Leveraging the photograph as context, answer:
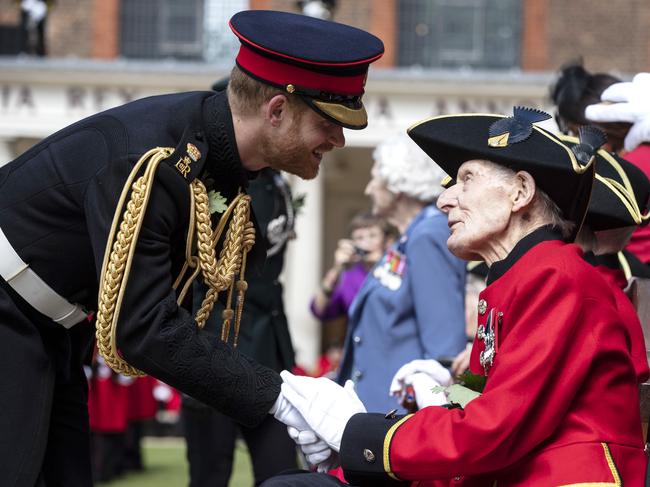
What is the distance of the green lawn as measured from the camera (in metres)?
9.62

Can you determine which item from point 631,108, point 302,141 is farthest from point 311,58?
point 631,108

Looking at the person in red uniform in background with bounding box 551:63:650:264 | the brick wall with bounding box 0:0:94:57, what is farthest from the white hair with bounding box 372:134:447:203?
the brick wall with bounding box 0:0:94:57

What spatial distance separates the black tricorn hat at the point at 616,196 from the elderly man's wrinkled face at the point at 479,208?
46 centimetres

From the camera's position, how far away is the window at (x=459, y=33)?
19016 millimetres

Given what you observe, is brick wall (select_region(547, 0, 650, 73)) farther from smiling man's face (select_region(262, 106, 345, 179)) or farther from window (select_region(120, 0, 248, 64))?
smiling man's face (select_region(262, 106, 345, 179))

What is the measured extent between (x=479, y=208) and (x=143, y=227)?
86 centimetres

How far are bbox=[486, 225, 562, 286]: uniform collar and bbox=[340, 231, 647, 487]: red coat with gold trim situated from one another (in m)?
0.08

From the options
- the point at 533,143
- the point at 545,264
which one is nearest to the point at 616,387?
the point at 545,264

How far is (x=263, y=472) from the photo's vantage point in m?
3.92

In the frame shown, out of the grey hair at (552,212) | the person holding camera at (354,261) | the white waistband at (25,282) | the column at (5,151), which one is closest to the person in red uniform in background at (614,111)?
the grey hair at (552,212)

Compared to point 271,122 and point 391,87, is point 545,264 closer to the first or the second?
point 271,122

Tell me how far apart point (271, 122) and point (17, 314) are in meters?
0.82

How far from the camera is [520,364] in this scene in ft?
9.85

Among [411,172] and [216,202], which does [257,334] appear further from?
[216,202]
